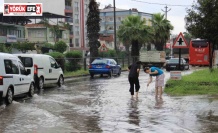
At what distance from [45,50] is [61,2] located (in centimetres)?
2915

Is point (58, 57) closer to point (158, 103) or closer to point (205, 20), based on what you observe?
point (205, 20)

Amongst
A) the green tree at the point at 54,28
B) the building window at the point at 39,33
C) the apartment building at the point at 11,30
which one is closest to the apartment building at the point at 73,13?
the green tree at the point at 54,28

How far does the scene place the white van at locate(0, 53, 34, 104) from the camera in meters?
13.9

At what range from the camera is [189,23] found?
2244cm

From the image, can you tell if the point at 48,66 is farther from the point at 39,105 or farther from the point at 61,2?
the point at 61,2

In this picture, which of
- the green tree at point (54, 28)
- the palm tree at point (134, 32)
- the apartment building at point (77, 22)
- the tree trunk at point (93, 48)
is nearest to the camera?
the tree trunk at point (93, 48)

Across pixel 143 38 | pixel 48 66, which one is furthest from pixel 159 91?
pixel 143 38

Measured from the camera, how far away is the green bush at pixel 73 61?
117ft

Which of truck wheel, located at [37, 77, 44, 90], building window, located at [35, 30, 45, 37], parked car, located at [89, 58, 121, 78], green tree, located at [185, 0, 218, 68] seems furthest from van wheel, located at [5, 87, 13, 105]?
building window, located at [35, 30, 45, 37]

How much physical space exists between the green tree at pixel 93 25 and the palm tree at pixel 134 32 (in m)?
11.9

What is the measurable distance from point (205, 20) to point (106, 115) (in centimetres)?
1116

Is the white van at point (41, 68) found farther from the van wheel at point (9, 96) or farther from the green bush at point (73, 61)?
the green bush at point (73, 61)

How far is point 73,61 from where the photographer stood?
36.1 meters

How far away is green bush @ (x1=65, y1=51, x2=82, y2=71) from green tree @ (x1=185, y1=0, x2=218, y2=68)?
15.5m
